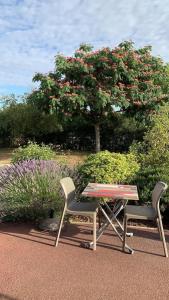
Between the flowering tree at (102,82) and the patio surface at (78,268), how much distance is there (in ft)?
31.1

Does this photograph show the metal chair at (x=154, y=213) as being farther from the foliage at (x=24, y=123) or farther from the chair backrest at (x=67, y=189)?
the foliage at (x=24, y=123)

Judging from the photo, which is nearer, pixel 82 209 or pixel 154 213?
pixel 154 213

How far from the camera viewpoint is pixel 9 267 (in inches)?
166

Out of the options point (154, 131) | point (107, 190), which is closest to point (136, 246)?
point (107, 190)

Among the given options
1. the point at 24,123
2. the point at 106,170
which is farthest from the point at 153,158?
the point at 24,123

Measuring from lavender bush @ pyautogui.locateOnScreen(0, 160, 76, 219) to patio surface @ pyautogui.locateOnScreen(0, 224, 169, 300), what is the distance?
0.47m

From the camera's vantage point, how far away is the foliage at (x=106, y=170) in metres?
6.76

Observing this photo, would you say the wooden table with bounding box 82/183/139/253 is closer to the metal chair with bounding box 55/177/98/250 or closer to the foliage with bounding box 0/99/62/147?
the metal chair with bounding box 55/177/98/250

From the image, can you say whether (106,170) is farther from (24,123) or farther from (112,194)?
(24,123)

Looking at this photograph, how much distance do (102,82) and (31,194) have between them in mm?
9978

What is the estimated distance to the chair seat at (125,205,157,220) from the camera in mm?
4840

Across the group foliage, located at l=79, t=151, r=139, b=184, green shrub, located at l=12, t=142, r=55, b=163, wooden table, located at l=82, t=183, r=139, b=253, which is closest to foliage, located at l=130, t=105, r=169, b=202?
foliage, located at l=79, t=151, r=139, b=184

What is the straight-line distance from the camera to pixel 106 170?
6.84m

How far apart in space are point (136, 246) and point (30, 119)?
49.7ft
